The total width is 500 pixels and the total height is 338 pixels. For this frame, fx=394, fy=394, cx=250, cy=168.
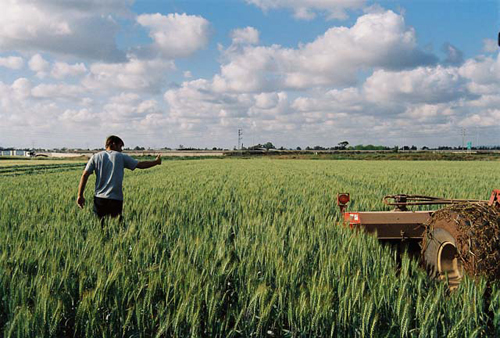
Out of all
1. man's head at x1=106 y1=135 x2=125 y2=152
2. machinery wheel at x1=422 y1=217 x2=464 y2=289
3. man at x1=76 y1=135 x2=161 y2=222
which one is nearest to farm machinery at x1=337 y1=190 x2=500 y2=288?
machinery wheel at x1=422 y1=217 x2=464 y2=289

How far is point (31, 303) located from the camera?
3395 millimetres

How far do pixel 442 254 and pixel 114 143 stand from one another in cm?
506

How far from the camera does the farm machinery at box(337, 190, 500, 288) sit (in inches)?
129

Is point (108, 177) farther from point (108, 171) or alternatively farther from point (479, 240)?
point (479, 240)

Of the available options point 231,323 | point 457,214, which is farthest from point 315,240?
point 231,323

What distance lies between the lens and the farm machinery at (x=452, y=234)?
3.28 metres

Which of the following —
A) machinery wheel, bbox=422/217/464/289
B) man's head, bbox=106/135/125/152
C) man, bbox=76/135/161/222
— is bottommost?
machinery wheel, bbox=422/217/464/289

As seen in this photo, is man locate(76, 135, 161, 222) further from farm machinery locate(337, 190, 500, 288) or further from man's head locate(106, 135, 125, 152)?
farm machinery locate(337, 190, 500, 288)

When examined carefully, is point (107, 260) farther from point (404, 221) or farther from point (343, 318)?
point (404, 221)

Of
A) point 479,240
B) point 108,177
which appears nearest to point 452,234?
point 479,240

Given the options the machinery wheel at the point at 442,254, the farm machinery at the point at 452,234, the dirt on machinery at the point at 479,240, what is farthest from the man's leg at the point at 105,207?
the dirt on machinery at the point at 479,240

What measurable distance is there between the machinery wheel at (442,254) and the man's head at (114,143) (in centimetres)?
485

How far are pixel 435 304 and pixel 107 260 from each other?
2951 millimetres

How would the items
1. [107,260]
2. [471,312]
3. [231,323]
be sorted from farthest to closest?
[107,260], [231,323], [471,312]
